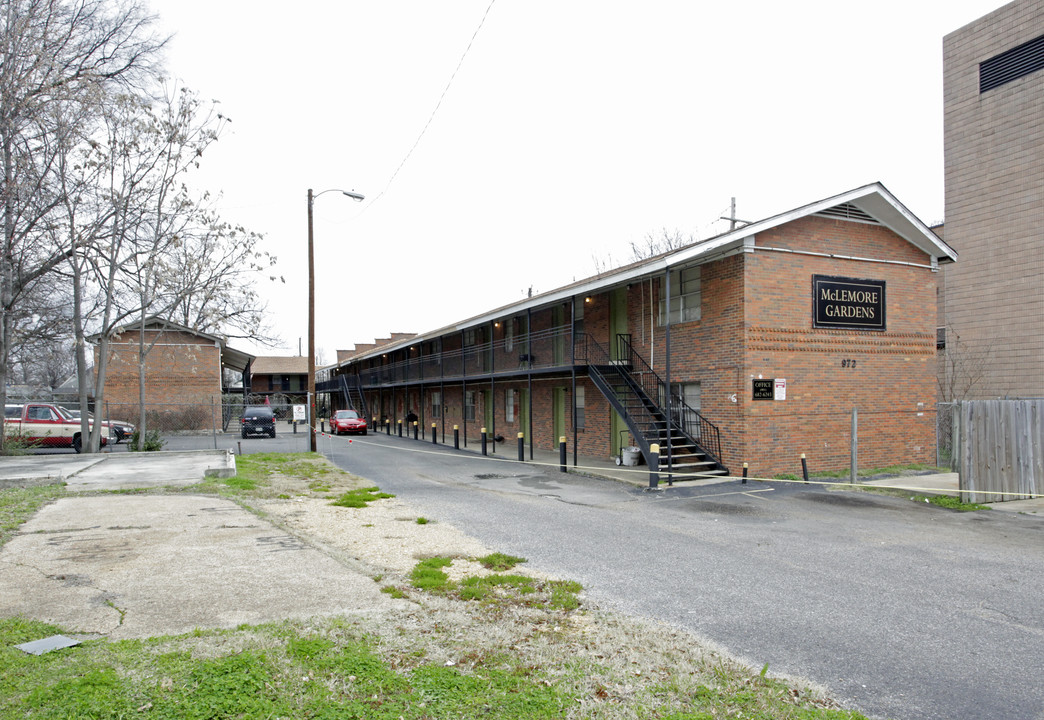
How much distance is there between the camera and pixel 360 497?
11750 millimetres

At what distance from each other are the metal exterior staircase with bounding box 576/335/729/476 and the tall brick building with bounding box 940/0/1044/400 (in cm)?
995

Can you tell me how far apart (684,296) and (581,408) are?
604cm

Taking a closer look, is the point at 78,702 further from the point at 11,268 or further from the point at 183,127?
the point at 183,127

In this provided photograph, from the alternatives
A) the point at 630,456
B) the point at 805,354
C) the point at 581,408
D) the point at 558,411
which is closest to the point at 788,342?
the point at 805,354

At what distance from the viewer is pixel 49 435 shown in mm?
21969

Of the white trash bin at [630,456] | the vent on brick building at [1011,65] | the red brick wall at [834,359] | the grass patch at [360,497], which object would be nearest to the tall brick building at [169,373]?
the grass patch at [360,497]

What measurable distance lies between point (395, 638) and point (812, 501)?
9.38 meters

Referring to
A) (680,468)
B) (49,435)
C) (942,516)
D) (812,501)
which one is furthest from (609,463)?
(49,435)

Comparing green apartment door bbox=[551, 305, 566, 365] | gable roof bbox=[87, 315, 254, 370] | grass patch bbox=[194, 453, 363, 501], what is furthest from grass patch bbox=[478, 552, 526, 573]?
gable roof bbox=[87, 315, 254, 370]

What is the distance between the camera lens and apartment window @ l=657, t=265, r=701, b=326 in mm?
16000

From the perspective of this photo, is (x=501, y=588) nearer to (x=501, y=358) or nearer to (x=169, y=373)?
(x=501, y=358)

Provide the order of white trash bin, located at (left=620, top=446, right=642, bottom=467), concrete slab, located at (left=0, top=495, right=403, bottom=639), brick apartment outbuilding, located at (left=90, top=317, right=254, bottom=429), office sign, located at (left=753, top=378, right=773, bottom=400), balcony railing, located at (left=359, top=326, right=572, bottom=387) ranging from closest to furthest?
concrete slab, located at (left=0, top=495, right=403, bottom=639)
office sign, located at (left=753, top=378, right=773, bottom=400)
white trash bin, located at (left=620, top=446, right=642, bottom=467)
balcony railing, located at (left=359, top=326, right=572, bottom=387)
brick apartment outbuilding, located at (left=90, top=317, right=254, bottom=429)

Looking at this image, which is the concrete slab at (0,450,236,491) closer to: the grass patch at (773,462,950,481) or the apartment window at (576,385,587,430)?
the apartment window at (576,385,587,430)

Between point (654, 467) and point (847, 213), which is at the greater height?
point (847, 213)
